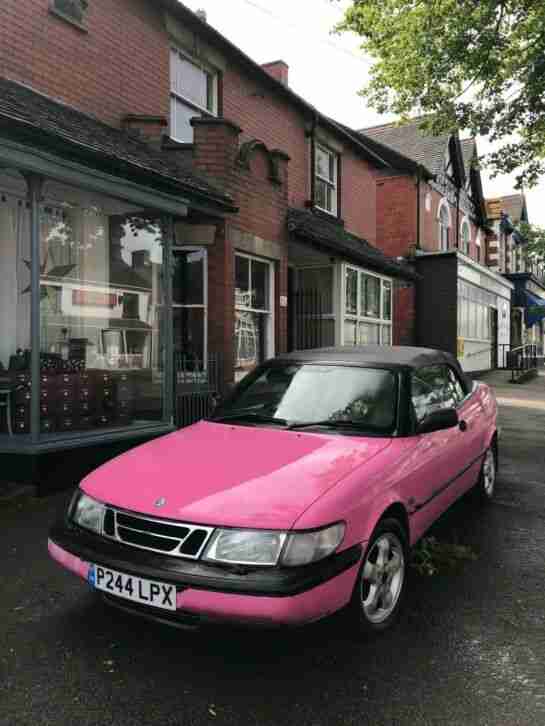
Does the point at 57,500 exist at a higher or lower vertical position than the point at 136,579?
lower

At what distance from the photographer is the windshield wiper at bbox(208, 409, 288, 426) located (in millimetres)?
3977

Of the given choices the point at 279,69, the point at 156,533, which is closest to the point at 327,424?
the point at 156,533

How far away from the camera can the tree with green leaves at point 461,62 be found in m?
10.6

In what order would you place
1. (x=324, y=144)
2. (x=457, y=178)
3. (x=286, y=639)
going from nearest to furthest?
(x=286, y=639) < (x=324, y=144) < (x=457, y=178)

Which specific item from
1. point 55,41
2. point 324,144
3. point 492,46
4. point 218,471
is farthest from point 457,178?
point 218,471

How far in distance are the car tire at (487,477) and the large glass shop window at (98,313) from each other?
12.4ft

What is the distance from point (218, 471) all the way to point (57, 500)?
2.98 m

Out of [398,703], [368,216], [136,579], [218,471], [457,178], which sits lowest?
Result: [398,703]

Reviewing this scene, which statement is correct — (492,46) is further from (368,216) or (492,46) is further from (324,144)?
(368,216)

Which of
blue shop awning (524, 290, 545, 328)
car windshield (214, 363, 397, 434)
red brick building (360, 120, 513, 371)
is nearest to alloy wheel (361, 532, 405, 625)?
car windshield (214, 363, 397, 434)

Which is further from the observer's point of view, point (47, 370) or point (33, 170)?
point (47, 370)

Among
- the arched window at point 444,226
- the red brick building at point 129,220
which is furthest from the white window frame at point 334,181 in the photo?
the arched window at point 444,226

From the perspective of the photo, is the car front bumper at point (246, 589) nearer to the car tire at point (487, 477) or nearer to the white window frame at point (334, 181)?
the car tire at point (487, 477)

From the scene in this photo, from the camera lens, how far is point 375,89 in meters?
12.8
